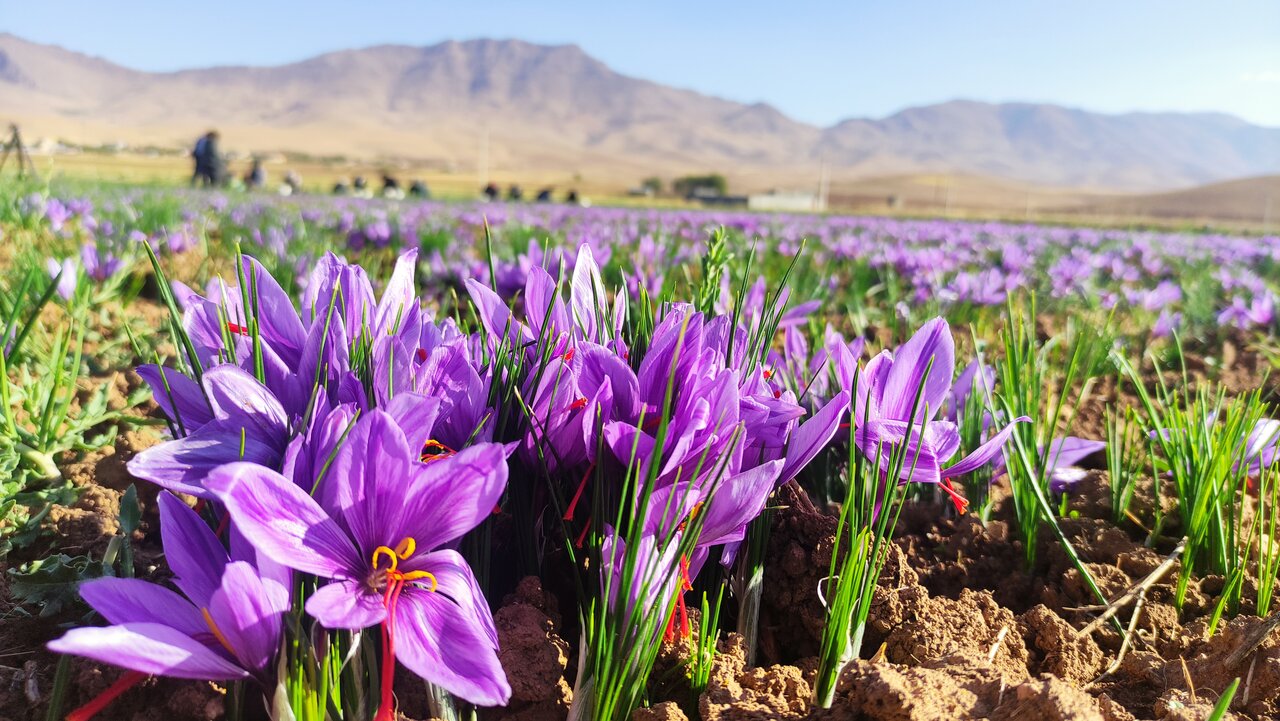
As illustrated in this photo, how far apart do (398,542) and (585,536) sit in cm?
22

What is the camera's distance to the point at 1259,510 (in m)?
1.08

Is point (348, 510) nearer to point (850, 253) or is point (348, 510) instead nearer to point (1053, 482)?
point (1053, 482)

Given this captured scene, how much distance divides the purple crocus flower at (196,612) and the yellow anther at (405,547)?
92 mm

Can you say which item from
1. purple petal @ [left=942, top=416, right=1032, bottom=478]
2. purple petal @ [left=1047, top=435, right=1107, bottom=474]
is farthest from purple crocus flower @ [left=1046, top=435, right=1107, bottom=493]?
purple petal @ [left=942, top=416, right=1032, bottom=478]

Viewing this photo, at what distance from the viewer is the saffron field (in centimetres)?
68

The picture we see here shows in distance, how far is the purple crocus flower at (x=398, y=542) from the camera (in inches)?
25.7

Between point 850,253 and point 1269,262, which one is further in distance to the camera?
point 1269,262

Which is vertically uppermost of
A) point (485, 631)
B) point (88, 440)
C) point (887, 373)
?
point (887, 373)

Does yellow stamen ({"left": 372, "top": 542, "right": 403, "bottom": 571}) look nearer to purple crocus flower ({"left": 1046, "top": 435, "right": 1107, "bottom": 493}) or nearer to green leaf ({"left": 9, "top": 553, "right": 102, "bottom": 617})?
green leaf ({"left": 9, "top": 553, "right": 102, "bottom": 617})

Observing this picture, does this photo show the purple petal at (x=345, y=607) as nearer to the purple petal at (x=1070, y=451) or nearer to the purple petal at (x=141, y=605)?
the purple petal at (x=141, y=605)

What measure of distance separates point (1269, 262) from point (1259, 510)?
6739 mm

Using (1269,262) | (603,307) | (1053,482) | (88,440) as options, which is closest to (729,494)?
(603,307)

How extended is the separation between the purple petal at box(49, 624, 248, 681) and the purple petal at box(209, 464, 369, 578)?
0.35 feet

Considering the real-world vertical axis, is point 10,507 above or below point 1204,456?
below
